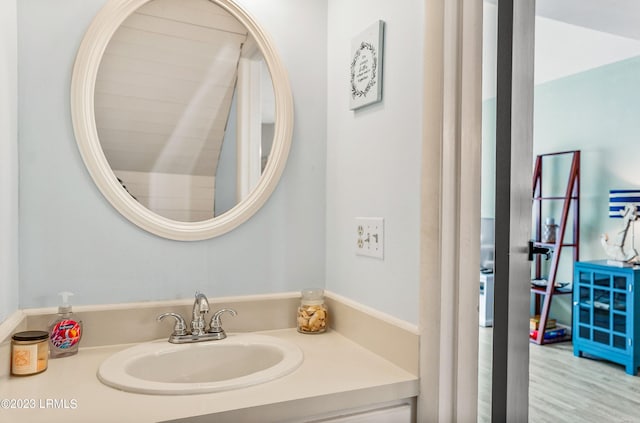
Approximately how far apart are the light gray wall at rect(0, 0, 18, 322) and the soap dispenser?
0.34 ft

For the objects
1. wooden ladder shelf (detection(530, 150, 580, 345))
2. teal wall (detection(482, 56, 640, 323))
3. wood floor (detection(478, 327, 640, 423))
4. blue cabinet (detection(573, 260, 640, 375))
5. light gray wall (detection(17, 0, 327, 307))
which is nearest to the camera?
light gray wall (detection(17, 0, 327, 307))

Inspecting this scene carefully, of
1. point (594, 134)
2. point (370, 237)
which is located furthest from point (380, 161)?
point (594, 134)

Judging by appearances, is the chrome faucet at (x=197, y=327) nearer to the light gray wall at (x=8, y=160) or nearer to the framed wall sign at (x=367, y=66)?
the light gray wall at (x=8, y=160)

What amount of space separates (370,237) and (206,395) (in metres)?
0.57

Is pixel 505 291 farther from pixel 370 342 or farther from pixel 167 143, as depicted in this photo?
pixel 167 143

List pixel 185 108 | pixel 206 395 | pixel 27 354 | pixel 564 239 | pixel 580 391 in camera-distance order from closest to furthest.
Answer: pixel 206 395, pixel 27 354, pixel 185 108, pixel 580 391, pixel 564 239

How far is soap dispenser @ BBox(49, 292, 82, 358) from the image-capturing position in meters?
1.11

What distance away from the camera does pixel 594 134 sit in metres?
3.58

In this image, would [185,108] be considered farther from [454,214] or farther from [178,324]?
[454,214]

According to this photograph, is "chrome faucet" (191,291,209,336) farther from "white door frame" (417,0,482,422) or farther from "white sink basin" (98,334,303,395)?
"white door frame" (417,0,482,422)

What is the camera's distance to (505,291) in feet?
2.97

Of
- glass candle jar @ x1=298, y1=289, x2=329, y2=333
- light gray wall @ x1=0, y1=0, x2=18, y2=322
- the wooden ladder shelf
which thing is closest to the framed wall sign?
glass candle jar @ x1=298, y1=289, x2=329, y2=333

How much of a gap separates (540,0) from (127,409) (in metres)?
2.32

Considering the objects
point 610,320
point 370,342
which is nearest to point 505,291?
point 370,342
